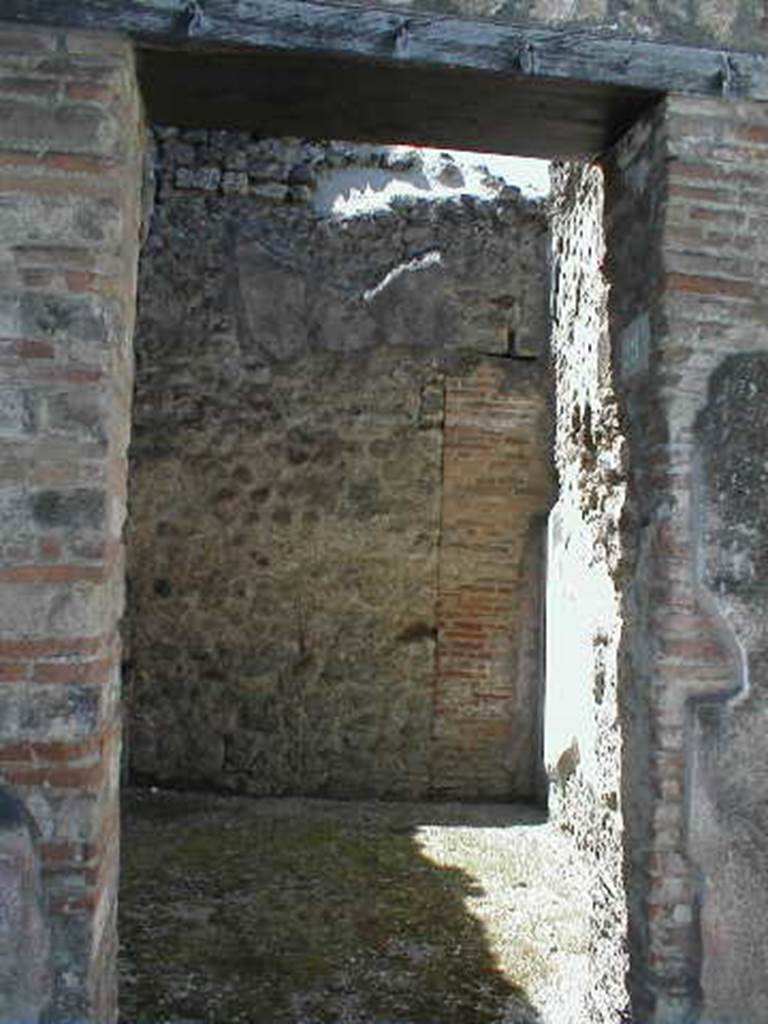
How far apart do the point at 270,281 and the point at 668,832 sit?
4800 mm

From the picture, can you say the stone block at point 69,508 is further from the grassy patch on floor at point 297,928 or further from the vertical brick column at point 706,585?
the grassy patch on floor at point 297,928

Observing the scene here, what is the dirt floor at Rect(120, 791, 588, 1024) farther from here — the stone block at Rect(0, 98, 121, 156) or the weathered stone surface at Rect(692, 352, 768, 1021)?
the stone block at Rect(0, 98, 121, 156)

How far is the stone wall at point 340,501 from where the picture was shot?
674cm

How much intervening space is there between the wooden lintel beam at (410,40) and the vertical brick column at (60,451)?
0.25 ft

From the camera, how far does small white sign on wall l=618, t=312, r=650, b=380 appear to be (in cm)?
306

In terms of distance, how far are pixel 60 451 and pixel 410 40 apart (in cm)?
133

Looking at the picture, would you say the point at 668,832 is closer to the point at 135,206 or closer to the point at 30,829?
the point at 30,829

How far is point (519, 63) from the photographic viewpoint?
2.80 m

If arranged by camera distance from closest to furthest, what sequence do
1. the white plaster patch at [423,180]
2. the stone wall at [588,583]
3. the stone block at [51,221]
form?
the stone block at [51,221] → the stone wall at [588,583] → the white plaster patch at [423,180]

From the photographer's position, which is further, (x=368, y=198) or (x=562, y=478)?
(x=368, y=198)

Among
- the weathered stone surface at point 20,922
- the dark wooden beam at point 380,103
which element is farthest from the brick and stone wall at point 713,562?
the weathered stone surface at point 20,922

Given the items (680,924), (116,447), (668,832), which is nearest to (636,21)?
(116,447)

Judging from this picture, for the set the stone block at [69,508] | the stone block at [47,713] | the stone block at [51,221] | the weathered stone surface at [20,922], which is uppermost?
the stone block at [51,221]

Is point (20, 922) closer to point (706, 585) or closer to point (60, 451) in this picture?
point (60, 451)
